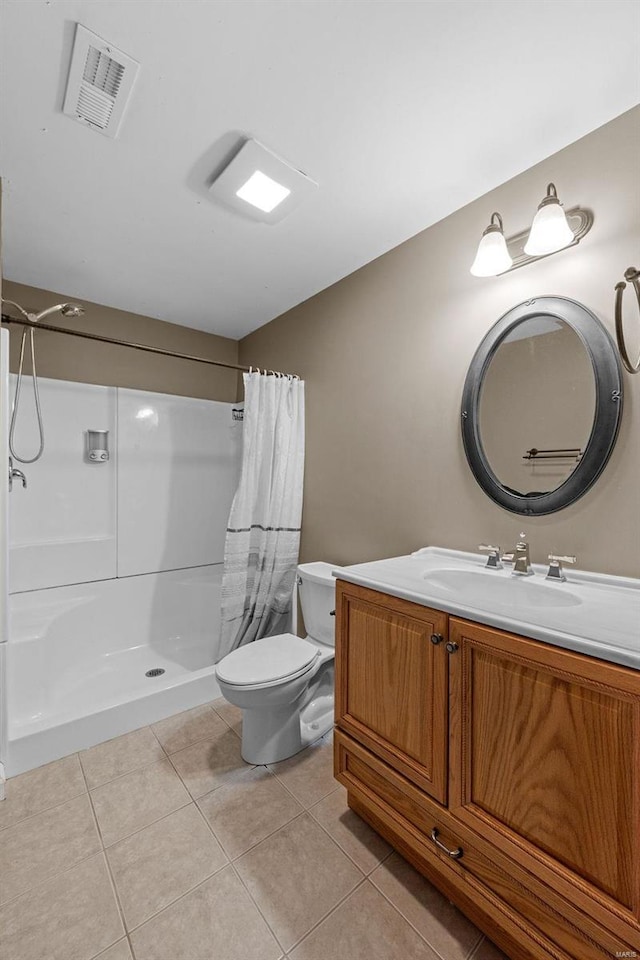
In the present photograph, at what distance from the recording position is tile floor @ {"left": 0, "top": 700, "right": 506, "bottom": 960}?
3.47 feet

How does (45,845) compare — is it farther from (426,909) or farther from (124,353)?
(124,353)

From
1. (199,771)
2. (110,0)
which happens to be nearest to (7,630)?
(199,771)

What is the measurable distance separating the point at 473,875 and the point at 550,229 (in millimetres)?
1824

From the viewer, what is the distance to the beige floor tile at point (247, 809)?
1.37 metres

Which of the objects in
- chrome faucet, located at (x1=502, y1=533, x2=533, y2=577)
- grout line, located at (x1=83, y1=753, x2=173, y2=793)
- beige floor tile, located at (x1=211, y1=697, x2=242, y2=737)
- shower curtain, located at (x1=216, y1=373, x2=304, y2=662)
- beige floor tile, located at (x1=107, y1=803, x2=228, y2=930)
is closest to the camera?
beige floor tile, located at (x1=107, y1=803, x2=228, y2=930)

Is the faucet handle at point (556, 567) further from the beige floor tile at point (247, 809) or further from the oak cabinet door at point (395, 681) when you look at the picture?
the beige floor tile at point (247, 809)

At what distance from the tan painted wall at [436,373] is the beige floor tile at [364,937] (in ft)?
3.70

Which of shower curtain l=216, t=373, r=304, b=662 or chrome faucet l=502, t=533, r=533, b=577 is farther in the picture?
shower curtain l=216, t=373, r=304, b=662

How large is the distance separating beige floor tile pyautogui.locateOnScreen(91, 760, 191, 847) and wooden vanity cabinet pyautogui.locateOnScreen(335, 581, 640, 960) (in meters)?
0.74

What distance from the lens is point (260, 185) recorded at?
1.57 meters

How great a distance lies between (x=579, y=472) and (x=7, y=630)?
223cm

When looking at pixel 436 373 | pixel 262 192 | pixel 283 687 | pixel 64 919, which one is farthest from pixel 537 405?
pixel 64 919

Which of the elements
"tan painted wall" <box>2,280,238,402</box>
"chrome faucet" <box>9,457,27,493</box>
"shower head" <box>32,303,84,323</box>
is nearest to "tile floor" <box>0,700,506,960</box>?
"chrome faucet" <box>9,457,27,493</box>

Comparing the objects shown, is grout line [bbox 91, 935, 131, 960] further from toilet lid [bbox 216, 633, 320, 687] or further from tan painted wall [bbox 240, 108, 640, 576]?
tan painted wall [bbox 240, 108, 640, 576]
